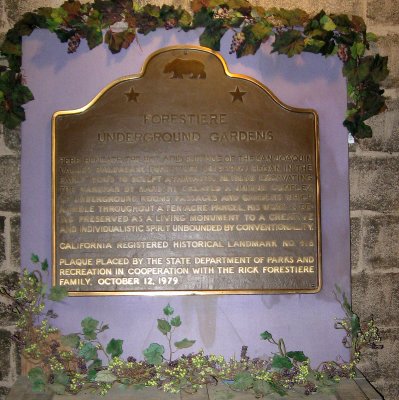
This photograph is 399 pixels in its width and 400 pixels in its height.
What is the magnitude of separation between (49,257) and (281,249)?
1372 millimetres

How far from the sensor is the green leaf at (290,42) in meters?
3.47

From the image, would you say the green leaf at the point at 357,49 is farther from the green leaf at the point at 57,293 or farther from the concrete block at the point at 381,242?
the green leaf at the point at 57,293

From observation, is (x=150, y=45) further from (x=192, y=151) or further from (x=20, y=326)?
(x=20, y=326)

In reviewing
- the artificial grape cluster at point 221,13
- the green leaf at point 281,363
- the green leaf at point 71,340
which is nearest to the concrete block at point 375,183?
the green leaf at point 281,363

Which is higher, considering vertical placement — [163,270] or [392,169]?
[392,169]

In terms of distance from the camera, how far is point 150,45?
11.6 feet

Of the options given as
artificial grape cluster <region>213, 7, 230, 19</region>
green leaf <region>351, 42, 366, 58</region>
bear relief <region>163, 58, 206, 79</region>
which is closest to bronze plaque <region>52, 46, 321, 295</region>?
bear relief <region>163, 58, 206, 79</region>

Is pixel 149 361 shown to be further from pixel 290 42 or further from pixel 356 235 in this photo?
pixel 290 42

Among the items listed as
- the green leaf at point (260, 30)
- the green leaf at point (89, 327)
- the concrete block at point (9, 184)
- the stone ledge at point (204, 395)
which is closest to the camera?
the stone ledge at point (204, 395)

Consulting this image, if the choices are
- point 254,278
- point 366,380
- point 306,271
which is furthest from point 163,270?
point 366,380

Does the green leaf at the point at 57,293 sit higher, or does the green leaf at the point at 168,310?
the green leaf at the point at 57,293

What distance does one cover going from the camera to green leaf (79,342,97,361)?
3287 millimetres

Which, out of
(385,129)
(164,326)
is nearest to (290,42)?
(385,129)

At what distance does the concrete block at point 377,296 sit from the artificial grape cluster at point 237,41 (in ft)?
5.12
